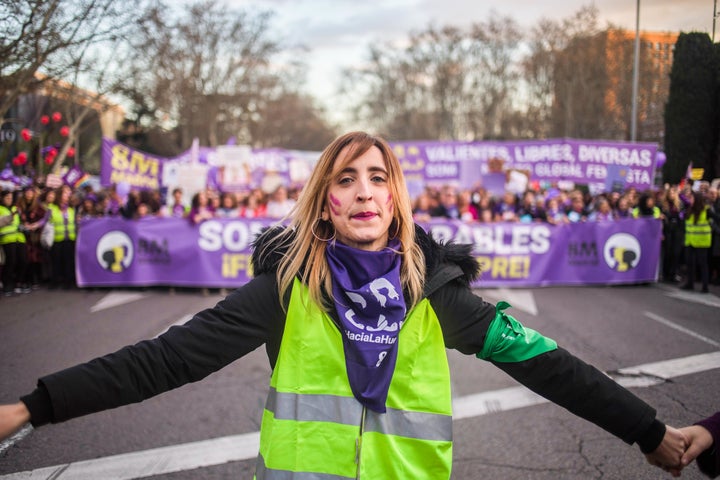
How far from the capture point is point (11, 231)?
10.0m

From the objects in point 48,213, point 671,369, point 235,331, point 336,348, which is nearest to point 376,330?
point 336,348

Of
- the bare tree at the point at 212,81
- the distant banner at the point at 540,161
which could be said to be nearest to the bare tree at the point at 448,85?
the bare tree at the point at 212,81

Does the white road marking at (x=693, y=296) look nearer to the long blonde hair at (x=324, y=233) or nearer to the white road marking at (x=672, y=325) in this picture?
the white road marking at (x=672, y=325)

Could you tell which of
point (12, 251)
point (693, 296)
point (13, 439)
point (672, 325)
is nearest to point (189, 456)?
point (13, 439)

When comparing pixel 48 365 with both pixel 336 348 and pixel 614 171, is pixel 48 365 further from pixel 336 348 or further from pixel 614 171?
pixel 614 171

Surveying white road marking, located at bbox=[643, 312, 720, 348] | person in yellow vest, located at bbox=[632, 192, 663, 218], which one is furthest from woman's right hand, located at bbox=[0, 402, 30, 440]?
person in yellow vest, located at bbox=[632, 192, 663, 218]

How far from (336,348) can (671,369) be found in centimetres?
438

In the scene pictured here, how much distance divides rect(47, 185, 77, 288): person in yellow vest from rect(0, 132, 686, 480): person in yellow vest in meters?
10.1

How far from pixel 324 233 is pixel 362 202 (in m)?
0.24

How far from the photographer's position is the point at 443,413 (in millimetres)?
1754

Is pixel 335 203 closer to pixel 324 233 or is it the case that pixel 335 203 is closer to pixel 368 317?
pixel 324 233

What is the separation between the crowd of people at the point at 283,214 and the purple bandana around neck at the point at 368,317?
8.77m

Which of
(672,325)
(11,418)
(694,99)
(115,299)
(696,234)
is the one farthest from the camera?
(696,234)

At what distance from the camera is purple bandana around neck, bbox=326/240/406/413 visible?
1.73 metres
